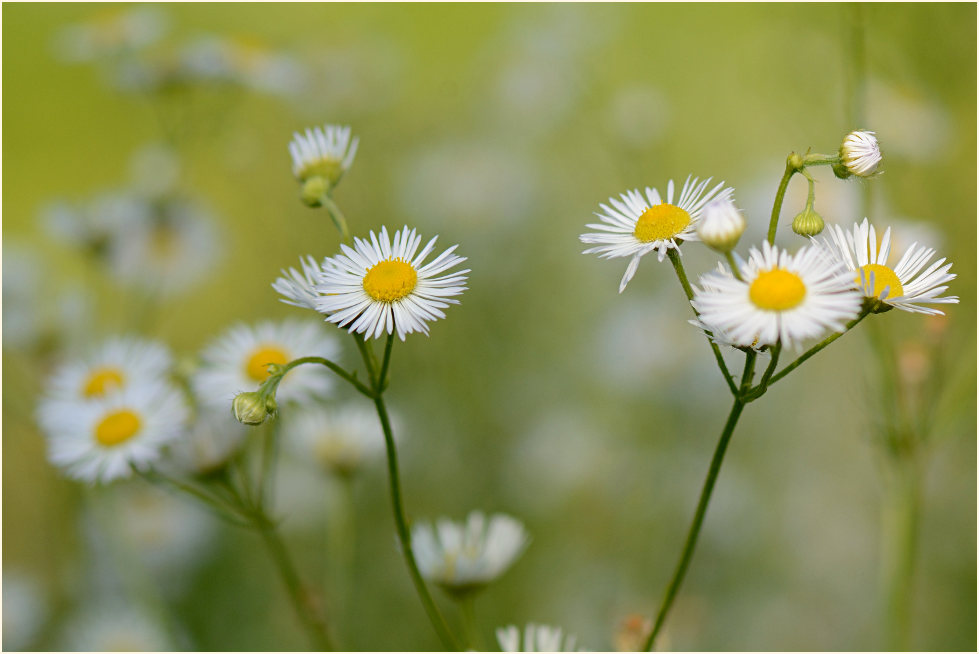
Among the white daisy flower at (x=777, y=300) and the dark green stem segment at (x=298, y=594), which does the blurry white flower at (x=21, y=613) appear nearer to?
the dark green stem segment at (x=298, y=594)

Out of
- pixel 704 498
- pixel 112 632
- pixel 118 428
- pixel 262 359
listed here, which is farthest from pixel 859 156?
pixel 112 632

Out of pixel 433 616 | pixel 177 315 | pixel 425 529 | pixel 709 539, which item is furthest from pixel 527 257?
pixel 433 616

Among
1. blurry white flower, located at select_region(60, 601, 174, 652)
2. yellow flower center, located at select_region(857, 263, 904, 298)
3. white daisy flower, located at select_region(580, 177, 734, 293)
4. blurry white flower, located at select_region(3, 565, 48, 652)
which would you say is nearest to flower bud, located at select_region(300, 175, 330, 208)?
white daisy flower, located at select_region(580, 177, 734, 293)

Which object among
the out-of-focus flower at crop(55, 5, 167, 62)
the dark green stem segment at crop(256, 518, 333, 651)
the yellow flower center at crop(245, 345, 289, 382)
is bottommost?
the dark green stem segment at crop(256, 518, 333, 651)

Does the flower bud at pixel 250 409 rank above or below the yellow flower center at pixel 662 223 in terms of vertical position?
below

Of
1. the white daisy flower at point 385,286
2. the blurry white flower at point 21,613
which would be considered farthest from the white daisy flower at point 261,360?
the blurry white flower at point 21,613

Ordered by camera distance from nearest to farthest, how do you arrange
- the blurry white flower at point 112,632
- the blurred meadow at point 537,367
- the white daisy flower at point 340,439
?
the white daisy flower at point 340,439
the blurry white flower at point 112,632
the blurred meadow at point 537,367

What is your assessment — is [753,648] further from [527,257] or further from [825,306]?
[825,306]

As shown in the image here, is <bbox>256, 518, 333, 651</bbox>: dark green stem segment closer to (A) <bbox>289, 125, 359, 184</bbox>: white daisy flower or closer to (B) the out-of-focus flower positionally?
(A) <bbox>289, 125, 359, 184</bbox>: white daisy flower
